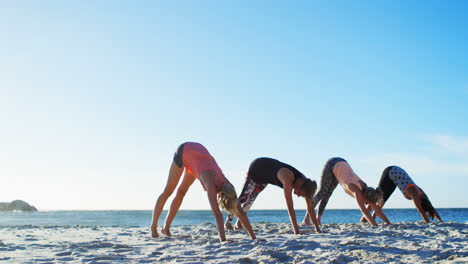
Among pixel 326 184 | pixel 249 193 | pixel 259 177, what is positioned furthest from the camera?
pixel 326 184

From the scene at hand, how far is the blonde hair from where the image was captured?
4.73m

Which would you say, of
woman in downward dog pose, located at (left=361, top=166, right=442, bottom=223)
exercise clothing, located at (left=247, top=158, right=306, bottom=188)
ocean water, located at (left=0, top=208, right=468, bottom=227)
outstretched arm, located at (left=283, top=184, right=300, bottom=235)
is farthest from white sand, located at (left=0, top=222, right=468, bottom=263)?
ocean water, located at (left=0, top=208, right=468, bottom=227)

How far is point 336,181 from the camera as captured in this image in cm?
791

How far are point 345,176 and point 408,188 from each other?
127cm

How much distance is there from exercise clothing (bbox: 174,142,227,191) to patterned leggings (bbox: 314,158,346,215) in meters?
3.32

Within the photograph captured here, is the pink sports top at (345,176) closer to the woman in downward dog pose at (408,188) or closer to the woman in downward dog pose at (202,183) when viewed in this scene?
the woman in downward dog pose at (408,188)

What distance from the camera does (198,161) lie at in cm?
539

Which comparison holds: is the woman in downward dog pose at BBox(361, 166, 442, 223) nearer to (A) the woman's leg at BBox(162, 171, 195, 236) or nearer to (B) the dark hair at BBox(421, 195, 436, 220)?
(B) the dark hair at BBox(421, 195, 436, 220)

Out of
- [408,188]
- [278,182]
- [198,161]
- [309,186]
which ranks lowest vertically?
[408,188]

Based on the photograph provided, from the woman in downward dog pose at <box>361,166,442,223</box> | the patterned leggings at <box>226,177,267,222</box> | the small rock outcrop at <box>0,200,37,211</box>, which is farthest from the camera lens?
the small rock outcrop at <box>0,200,37,211</box>

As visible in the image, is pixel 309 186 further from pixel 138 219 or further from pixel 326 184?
pixel 138 219

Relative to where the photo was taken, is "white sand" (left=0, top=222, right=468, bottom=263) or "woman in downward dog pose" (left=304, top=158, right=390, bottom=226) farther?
"woman in downward dog pose" (left=304, top=158, right=390, bottom=226)

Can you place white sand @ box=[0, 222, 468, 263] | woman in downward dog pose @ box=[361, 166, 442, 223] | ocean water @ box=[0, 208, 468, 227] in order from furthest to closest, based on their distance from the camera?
1. ocean water @ box=[0, 208, 468, 227]
2. woman in downward dog pose @ box=[361, 166, 442, 223]
3. white sand @ box=[0, 222, 468, 263]

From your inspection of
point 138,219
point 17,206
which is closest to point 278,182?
point 138,219
